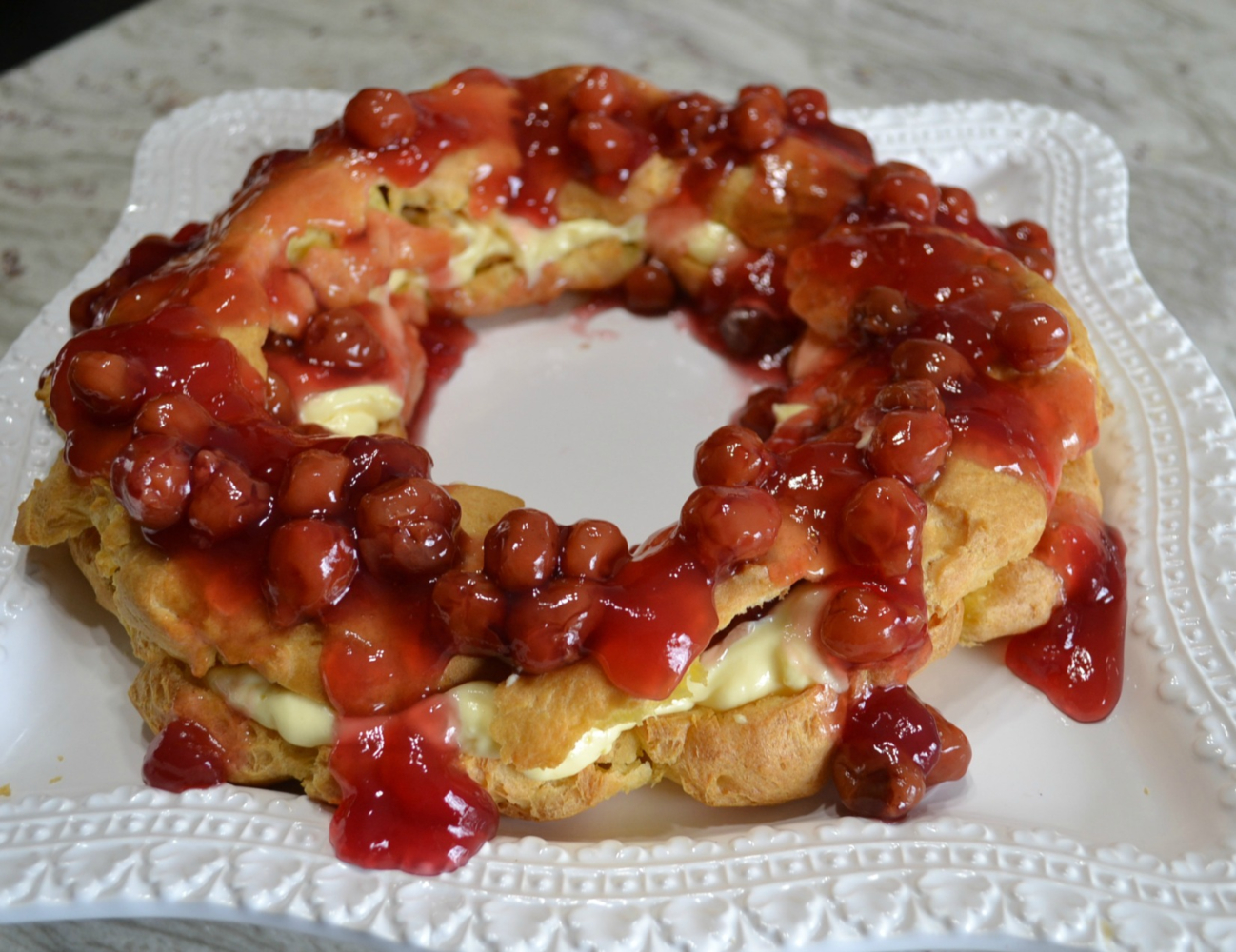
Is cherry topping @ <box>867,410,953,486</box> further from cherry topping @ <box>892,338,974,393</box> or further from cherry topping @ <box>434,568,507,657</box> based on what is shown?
cherry topping @ <box>434,568,507,657</box>

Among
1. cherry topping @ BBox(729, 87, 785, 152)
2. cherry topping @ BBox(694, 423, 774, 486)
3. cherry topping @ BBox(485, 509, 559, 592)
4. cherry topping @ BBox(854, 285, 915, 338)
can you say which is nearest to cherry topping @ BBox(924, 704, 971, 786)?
cherry topping @ BBox(694, 423, 774, 486)

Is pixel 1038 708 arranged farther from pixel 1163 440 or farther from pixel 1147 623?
pixel 1163 440

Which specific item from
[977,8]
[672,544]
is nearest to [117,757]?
[672,544]

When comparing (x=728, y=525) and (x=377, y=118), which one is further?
(x=377, y=118)

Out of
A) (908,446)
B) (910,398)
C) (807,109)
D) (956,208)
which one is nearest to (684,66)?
(807,109)

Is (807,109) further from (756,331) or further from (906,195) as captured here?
(756,331)

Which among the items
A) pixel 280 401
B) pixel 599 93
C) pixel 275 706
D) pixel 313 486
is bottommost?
pixel 275 706

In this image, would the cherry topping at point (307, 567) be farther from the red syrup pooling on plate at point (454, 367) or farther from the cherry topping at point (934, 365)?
the cherry topping at point (934, 365)
